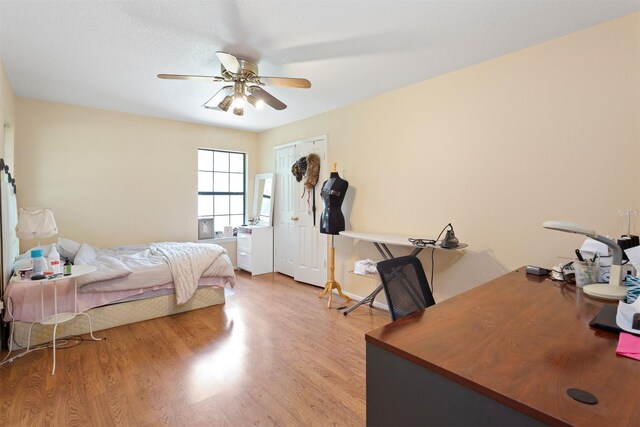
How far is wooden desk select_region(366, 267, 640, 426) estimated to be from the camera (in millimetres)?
750

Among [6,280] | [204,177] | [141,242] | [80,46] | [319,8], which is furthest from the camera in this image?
[204,177]

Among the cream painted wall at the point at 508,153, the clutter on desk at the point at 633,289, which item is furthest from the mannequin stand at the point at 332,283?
the clutter on desk at the point at 633,289

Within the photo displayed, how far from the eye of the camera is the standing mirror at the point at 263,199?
17.7 feet

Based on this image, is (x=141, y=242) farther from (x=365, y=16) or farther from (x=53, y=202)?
(x=365, y=16)

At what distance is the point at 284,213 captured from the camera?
203 inches

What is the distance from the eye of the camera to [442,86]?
10.1 feet

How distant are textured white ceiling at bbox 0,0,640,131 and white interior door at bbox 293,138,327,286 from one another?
1.27 m

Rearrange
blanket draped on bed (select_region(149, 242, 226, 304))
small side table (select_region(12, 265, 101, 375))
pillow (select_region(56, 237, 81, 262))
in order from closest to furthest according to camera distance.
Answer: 1. small side table (select_region(12, 265, 101, 375))
2. pillow (select_region(56, 237, 81, 262))
3. blanket draped on bed (select_region(149, 242, 226, 304))

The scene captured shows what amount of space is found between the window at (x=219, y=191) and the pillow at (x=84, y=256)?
6.06 ft

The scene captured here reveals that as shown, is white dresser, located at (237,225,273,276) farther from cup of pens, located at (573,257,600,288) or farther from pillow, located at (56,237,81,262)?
cup of pens, located at (573,257,600,288)

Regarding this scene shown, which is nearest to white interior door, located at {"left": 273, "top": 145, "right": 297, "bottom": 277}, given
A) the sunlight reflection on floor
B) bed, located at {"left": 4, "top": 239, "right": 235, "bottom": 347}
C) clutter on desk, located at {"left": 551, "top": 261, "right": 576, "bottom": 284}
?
bed, located at {"left": 4, "top": 239, "right": 235, "bottom": 347}

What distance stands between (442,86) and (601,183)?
1.57m

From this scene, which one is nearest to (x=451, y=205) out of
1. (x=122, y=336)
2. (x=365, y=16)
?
(x=365, y=16)

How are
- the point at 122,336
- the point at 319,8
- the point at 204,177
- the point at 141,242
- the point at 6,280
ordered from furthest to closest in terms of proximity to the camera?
the point at 204,177, the point at 141,242, the point at 122,336, the point at 6,280, the point at 319,8
